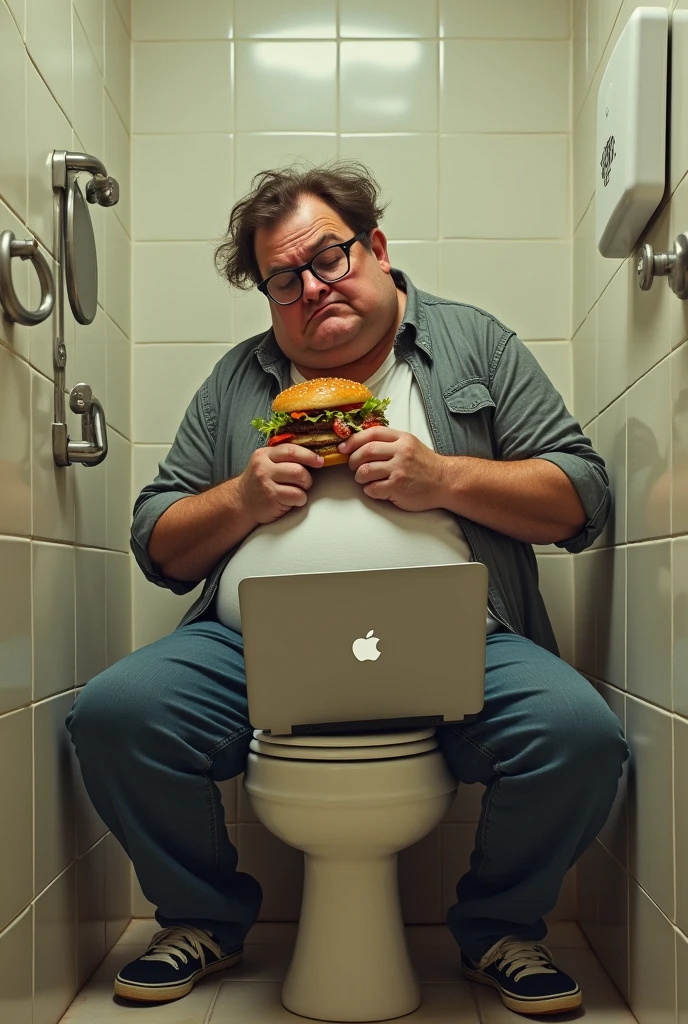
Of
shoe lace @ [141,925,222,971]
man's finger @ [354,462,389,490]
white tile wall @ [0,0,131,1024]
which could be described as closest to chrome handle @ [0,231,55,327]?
white tile wall @ [0,0,131,1024]

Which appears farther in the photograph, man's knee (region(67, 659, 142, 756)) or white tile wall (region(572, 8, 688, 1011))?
man's knee (region(67, 659, 142, 756))

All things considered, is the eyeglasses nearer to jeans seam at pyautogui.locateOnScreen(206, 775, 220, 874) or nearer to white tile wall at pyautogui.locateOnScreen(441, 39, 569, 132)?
white tile wall at pyautogui.locateOnScreen(441, 39, 569, 132)

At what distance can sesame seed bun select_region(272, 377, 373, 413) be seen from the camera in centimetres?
171

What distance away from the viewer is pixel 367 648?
144 centimetres

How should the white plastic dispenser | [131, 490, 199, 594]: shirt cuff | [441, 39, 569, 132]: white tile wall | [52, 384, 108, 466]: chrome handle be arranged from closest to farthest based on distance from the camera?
the white plastic dispenser, [52, 384, 108, 466]: chrome handle, [131, 490, 199, 594]: shirt cuff, [441, 39, 569, 132]: white tile wall

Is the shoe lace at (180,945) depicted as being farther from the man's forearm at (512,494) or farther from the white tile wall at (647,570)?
the man's forearm at (512,494)

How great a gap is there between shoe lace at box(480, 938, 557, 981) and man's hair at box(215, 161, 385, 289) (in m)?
1.24

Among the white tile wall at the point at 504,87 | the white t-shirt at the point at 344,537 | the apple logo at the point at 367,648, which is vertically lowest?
the apple logo at the point at 367,648

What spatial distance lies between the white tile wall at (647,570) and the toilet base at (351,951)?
1.19 feet

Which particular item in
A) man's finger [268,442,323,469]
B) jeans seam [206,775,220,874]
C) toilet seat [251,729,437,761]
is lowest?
jeans seam [206,775,220,874]

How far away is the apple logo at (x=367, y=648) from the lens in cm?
143

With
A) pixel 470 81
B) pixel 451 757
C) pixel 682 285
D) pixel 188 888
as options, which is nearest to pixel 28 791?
pixel 188 888

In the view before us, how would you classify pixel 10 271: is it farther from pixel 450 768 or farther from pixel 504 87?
pixel 504 87

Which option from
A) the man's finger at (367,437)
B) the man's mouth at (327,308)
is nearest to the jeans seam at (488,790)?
the man's finger at (367,437)
